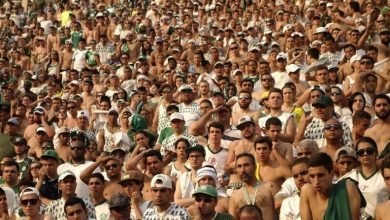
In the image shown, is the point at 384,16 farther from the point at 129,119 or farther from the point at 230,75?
the point at 129,119

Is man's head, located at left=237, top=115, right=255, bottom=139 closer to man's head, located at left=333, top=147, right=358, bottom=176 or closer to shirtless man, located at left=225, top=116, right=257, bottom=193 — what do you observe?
shirtless man, located at left=225, top=116, right=257, bottom=193

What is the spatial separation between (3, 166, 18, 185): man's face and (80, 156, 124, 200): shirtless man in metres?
0.84

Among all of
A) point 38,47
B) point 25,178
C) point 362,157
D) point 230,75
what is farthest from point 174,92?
point 38,47

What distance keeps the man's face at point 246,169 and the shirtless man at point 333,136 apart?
1294 mm

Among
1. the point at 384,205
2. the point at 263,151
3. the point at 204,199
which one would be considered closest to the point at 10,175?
the point at 263,151

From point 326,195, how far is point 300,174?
0.89 m

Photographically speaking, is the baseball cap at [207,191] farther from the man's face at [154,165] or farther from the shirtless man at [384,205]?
the man's face at [154,165]

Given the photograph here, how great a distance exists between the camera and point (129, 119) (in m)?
11.6

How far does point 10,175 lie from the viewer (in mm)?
9133

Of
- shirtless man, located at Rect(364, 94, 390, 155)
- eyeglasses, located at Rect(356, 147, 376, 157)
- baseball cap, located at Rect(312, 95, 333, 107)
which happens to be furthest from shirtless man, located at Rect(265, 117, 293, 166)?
eyeglasses, located at Rect(356, 147, 376, 157)

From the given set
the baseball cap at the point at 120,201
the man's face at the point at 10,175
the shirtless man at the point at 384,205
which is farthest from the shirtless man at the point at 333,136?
the man's face at the point at 10,175

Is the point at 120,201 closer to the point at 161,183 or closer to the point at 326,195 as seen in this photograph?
the point at 161,183

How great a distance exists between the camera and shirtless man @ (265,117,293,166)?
834 centimetres

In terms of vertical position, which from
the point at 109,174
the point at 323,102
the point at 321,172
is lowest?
the point at 321,172
